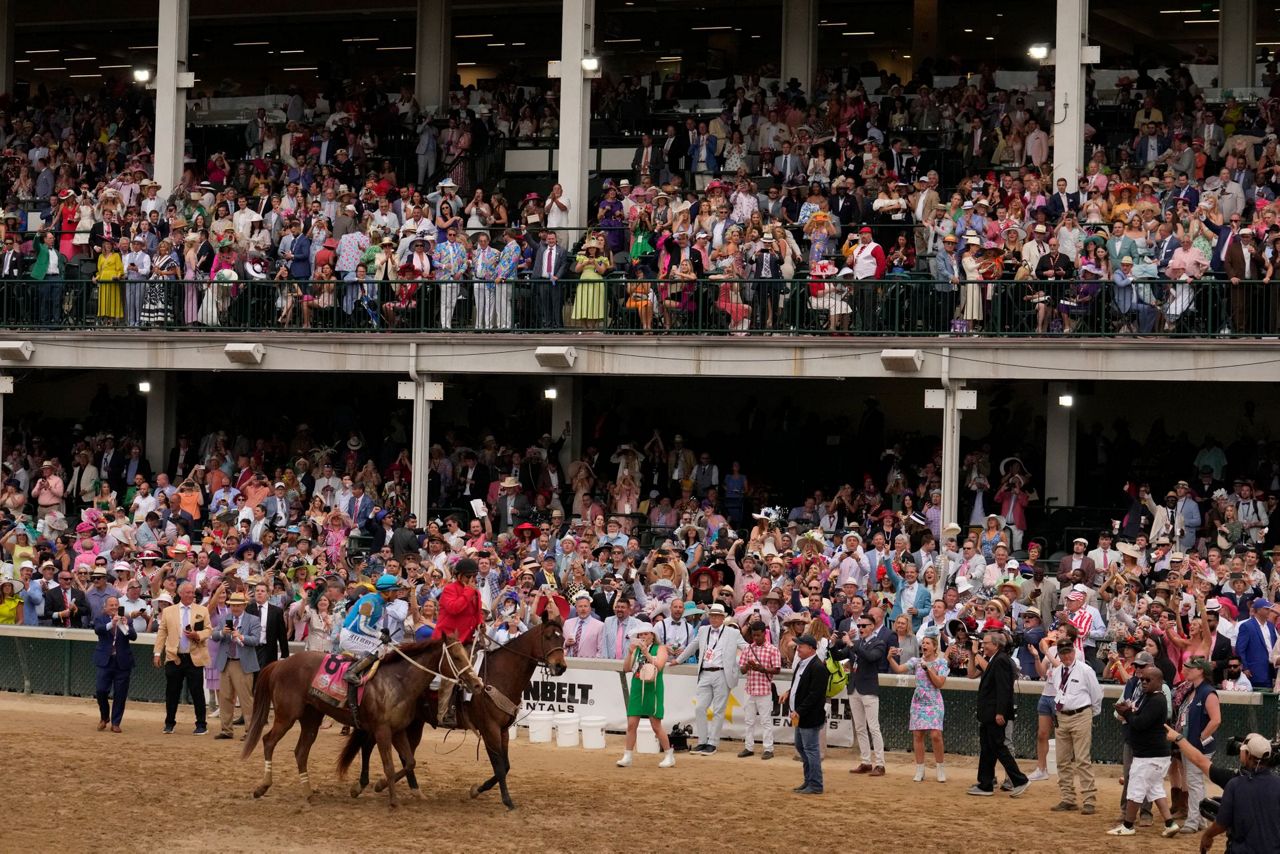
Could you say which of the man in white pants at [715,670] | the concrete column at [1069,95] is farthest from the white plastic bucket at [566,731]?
the concrete column at [1069,95]

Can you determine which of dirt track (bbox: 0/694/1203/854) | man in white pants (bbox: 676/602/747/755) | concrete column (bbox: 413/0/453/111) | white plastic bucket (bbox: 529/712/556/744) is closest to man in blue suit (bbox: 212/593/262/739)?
dirt track (bbox: 0/694/1203/854)

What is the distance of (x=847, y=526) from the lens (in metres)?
26.7

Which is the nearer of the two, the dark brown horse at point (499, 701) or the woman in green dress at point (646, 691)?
Answer: the dark brown horse at point (499, 701)

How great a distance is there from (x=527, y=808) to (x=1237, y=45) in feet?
64.8

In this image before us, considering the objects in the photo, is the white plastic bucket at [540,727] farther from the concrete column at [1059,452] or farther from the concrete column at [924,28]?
the concrete column at [924,28]

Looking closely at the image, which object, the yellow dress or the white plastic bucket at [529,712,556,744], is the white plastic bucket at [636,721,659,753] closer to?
the white plastic bucket at [529,712,556,744]

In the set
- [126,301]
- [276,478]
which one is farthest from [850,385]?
[126,301]

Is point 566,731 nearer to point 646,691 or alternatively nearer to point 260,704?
point 646,691

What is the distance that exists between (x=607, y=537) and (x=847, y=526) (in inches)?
125

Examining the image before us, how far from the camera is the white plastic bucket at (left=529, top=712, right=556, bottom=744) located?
21219mm

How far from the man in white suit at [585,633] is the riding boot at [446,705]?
4.37 m

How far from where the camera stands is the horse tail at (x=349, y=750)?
17.8 meters

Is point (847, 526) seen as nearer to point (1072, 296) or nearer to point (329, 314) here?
point (1072, 296)

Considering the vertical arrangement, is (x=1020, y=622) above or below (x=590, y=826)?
above
